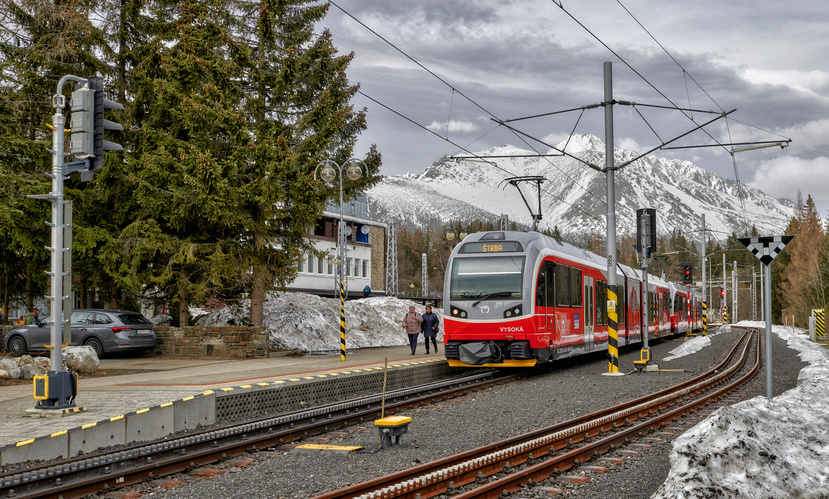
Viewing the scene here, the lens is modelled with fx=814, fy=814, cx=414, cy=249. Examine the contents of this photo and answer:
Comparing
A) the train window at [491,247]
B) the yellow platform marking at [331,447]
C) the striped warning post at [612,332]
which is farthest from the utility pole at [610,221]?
the yellow platform marking at [331,447]

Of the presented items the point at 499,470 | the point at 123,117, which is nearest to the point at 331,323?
the point at 123,117

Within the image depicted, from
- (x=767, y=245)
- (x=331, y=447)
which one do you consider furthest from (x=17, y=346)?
(x=767, y=245)

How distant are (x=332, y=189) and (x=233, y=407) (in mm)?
13659

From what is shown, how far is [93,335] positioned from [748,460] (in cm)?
2187

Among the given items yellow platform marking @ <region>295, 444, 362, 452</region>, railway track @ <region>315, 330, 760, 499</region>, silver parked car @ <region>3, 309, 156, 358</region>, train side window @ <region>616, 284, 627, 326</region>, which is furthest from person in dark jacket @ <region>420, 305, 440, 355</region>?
yellow platform marking @ <region>295, 444, 362, 452</region>

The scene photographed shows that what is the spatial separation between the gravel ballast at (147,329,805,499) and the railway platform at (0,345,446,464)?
1.45m

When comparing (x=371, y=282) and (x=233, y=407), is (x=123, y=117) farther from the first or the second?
(x=371, y=282)

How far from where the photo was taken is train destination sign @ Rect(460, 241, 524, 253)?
62.0 feet

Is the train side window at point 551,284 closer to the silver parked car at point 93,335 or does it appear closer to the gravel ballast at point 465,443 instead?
the gravel ballast at point 465,443

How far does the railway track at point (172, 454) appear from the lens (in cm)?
790

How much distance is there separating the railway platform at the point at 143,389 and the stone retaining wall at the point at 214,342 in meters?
1.63

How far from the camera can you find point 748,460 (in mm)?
6824

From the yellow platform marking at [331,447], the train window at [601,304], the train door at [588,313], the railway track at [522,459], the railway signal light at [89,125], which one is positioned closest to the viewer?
the railway track at [522,459]

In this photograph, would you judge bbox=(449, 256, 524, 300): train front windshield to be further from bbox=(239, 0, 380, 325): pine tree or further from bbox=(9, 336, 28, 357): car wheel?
bbox=(9, 336, 28, 357): car wheel
